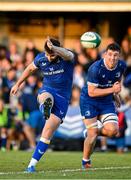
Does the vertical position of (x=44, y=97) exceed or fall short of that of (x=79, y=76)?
it exceeds it

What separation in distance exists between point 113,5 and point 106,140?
4229mm

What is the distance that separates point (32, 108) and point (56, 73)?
7.75 meters

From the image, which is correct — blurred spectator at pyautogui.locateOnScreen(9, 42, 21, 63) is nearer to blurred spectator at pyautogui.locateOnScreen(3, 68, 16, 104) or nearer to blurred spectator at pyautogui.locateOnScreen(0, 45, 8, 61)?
blurred spectator at pyautogui.locateOnScreen(0, 45, 8, 61)

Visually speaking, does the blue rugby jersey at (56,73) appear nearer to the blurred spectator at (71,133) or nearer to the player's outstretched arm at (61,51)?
the player's outstretched arm at (61,51)

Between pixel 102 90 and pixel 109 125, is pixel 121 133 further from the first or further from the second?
pixel 102 90

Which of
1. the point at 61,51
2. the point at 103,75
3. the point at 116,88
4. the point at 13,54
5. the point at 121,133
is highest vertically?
the point at 61,51

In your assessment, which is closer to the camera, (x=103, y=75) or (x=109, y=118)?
(x=103, y=75)

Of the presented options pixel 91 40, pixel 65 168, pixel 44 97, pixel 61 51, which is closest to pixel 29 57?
pixel 91 40

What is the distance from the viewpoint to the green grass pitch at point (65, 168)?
11.0 metres

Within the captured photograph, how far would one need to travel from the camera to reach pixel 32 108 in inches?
796

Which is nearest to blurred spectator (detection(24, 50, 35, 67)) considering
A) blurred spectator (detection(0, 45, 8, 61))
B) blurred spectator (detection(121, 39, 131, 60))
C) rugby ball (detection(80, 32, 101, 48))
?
blurred spectator (detection(0, 45, 8, 61))

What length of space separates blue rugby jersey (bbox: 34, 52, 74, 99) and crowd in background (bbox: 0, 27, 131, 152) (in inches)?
254

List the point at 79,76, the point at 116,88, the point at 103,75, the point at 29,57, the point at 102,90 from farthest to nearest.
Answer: the point at 29,57 → the point at 79,76 → the point at 103,75 → the point at 102,90 → the point at 116,88

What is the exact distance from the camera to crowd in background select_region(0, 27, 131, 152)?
19.7m
